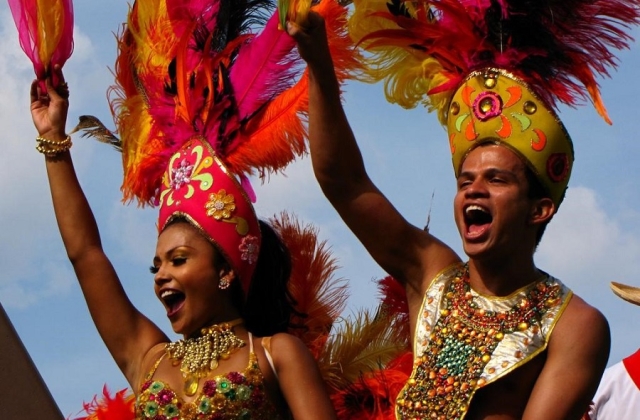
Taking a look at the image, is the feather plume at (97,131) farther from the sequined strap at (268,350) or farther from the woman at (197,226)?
the sequined strap at (268,350)

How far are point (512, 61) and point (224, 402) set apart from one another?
1.45m

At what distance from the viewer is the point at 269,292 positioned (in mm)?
5371

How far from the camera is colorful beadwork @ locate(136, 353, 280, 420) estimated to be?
483 cm

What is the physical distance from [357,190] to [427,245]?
0.30m

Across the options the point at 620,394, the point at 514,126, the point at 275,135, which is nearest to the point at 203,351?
the point at 275,135

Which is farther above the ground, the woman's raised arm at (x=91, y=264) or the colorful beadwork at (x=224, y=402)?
the woman's raised arm at (x=91, y=264)

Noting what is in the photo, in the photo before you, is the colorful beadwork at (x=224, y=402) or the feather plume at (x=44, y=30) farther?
the feather plume at (x=44, y=30)

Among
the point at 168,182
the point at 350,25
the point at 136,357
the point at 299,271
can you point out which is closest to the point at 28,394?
the point at 136,357

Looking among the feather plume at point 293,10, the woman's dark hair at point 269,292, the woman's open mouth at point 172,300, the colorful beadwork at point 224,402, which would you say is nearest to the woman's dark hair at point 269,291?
the woman's dark hair at point 269,292

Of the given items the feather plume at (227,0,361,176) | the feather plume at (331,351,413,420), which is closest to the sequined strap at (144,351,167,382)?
the feather plume at (331,351,413,420)

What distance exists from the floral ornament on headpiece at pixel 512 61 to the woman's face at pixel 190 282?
0.90 meters

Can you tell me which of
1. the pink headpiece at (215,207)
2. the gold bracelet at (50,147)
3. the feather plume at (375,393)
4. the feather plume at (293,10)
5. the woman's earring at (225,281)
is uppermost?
the gold bracelet at (50,147)

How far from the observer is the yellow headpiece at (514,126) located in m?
4.64

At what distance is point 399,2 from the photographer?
16.2ft
